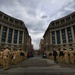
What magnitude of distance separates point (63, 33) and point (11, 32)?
34.1 metres

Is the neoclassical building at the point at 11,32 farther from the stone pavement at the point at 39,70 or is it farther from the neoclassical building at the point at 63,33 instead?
the stone pavement at the point at 39,70

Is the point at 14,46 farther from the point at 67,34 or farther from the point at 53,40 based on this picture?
the point at 67,34

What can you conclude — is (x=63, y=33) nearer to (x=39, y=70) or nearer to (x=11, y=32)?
(x=11, y=32)

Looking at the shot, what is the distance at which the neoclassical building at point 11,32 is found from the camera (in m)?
43.9

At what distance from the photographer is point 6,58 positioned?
721cm

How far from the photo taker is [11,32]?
163 ft

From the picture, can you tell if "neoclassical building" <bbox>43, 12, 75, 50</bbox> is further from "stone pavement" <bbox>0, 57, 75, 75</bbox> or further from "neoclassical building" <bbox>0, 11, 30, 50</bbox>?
"stone pavement" <bbox>0, 57, 75, 75</bbox>

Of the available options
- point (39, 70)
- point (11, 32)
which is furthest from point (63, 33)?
point (39, 70)

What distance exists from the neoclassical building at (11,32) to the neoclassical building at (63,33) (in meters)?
20.2

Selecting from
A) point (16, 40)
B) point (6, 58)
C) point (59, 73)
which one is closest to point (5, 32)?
point (16, 40)

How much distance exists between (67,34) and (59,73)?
44438 mm

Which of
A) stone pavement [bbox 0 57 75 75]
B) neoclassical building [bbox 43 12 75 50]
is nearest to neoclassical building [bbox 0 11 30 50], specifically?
neoclassical building [bbox 43 12 75 50]

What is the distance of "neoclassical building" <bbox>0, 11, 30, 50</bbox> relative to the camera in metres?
43.9

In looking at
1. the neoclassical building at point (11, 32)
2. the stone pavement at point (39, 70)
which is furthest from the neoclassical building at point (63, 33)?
the stone pavement at point (39, 70)
